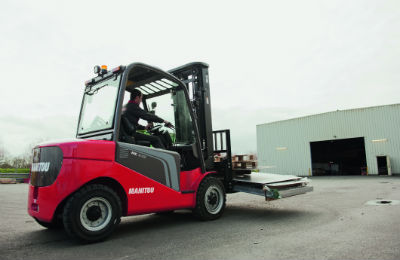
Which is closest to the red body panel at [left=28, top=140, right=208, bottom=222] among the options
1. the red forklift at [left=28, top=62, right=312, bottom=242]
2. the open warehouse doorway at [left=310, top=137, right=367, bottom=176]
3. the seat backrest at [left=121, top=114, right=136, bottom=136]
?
the red forklift at [left=28, top=62, right=312, bottom=242]

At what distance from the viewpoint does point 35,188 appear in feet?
13.9

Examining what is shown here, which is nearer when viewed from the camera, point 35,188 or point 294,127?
point 35,188

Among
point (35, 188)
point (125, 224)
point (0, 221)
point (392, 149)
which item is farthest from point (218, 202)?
point (392, 149)

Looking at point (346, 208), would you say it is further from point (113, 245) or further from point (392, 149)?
point (392, 149)

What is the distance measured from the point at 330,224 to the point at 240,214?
75.8 inches

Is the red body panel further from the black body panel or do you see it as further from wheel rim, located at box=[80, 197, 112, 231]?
wheel rim, located at box=[80, 197, 112, 231]

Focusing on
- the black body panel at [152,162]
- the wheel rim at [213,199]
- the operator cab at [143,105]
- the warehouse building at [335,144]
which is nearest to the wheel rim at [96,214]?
the black body panel at [152,162]

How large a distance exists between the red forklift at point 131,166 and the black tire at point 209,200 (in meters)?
0.02

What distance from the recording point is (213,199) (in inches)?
231

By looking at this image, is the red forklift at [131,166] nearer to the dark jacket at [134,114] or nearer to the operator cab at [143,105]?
the operator cab at [143,105]

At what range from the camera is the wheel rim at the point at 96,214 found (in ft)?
13.3

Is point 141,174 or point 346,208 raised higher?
point 141,174

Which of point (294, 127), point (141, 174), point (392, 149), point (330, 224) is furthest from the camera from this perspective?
point (294, 127)

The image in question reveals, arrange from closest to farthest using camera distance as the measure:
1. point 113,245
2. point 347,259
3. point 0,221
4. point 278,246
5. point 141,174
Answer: point 347,259, point 278,246, point 113,245, point 141,174, point 0,221
